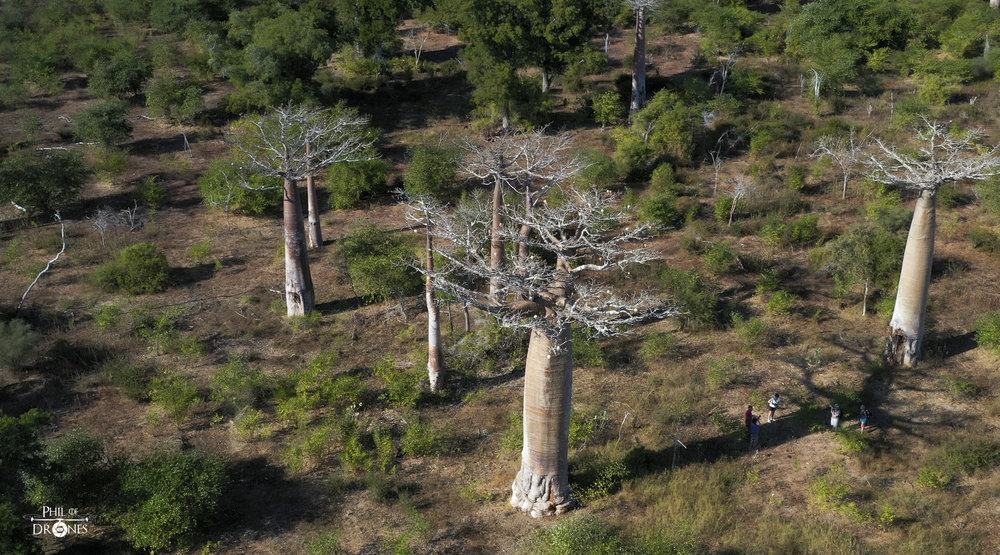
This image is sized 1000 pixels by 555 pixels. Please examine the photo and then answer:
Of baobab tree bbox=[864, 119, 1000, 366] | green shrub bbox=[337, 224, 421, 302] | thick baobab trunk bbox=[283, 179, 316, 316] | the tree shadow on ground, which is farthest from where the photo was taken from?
green shrub bbox=[337, 224, 421, 302]

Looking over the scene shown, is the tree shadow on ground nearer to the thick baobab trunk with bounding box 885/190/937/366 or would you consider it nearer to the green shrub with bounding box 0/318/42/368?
the green shrub with bounding box 0/318/42/368

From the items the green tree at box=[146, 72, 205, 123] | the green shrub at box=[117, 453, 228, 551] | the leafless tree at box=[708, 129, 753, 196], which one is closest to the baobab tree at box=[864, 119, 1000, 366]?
the leafless tree at box=[708, 129, 753, 196]

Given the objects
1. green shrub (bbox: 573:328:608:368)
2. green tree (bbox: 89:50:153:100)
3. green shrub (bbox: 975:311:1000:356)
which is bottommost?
green shrub (bbox: 573:328:608:368)

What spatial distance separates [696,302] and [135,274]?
11.7 meters

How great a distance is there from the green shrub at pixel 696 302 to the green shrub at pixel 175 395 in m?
8.90

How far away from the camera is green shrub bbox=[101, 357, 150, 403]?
44.9 feet

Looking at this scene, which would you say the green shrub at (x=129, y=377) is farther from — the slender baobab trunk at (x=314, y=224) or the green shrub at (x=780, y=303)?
the green shrub at (x=780, y=303)

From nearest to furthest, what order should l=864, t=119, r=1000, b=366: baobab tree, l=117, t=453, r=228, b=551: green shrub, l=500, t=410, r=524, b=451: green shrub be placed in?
1. l=117, t=453, r=228, b=551: green shrub
2. l=500, t=410, r=524, b=451: green shrub
3. l=864, t=119, r=1000, b=366: baobab tree

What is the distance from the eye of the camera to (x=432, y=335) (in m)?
13.2

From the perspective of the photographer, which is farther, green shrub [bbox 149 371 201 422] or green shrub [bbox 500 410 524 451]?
green shrub [bbox 149 371 201 422]

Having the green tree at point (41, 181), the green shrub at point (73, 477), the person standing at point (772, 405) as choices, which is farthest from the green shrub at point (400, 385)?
the green tree at point (41, 181)

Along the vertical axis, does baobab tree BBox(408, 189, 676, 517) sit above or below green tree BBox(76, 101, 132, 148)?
below

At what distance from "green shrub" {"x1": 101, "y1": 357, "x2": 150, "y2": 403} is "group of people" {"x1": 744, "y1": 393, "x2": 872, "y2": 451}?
9990mm

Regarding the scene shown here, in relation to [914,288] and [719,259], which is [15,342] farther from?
[914,288]
